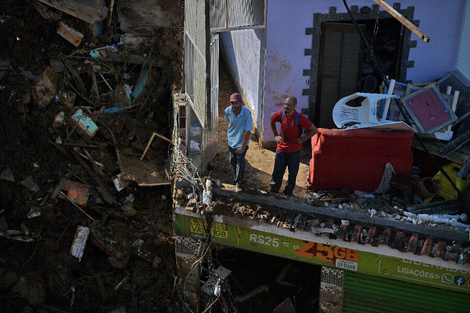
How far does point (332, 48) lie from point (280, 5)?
4.60ft

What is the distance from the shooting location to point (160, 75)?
12.7m

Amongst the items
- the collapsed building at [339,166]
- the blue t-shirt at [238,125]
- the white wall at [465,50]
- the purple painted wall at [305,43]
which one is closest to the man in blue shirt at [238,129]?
the blue t-shirt at [238,125]

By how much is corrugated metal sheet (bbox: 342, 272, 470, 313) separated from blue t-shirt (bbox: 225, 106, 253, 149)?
2981 mm

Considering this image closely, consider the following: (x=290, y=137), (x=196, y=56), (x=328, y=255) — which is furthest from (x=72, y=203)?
(x=328, y=255)

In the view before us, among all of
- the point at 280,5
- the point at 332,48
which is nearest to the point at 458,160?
the point at 332,48

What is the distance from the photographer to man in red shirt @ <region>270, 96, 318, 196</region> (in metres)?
8.47

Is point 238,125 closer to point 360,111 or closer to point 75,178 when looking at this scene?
point 360,111

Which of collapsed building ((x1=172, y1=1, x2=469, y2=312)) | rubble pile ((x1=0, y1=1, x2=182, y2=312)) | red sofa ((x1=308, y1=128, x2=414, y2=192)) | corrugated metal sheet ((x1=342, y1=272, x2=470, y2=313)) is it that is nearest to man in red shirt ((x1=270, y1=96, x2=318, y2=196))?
collapsed building ((x1=172, y1=1, x2=469, y2=312))

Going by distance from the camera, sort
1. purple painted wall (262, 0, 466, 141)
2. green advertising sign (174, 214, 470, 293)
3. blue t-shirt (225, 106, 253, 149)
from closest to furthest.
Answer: green advertising sign (174, 214, 470, 293), blue t-shirt (225, 106, 253, 149), purple painted wall (262, 0, 466, 141)

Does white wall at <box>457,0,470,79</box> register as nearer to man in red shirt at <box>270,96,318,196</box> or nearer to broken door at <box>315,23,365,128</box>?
broken door at <box>315,23,365,128</box>

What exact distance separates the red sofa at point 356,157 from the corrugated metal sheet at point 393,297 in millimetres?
1753

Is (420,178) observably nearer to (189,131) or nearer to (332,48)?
(332,48)

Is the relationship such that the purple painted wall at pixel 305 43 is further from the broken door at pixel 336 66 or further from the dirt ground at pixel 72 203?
the dirt ground at pixel 72 203

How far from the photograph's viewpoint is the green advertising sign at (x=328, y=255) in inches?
325
